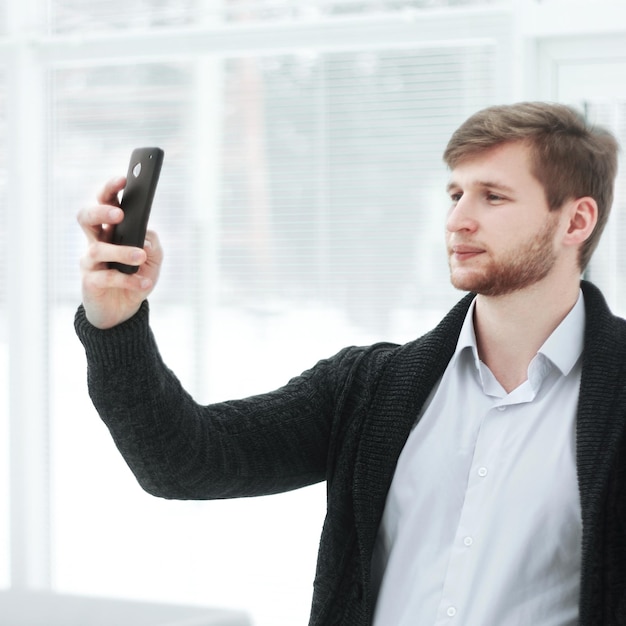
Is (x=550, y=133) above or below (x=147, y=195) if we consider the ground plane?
above

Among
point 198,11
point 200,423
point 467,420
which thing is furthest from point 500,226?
point 198,11

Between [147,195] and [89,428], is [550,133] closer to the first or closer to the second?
[147,195]

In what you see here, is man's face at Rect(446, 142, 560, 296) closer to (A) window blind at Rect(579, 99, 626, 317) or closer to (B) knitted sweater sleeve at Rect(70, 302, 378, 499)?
(B) knitted sweater sleeve at Rect(70, 302, 378, 499)

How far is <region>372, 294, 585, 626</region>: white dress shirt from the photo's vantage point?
4.48ft

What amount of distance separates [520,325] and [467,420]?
184 mm

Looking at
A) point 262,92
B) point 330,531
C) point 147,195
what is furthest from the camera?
point 262,92

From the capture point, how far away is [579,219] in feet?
5.29

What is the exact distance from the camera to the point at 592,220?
5.32ft

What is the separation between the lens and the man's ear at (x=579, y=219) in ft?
5.22

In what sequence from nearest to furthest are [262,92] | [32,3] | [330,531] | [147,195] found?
[147,195] < [330,531] < [262,92] < [32,3]

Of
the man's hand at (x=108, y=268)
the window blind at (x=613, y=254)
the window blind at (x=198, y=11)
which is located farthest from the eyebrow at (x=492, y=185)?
the window blind at (x=198, y=11)

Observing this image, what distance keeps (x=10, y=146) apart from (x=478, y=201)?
2.19 meters

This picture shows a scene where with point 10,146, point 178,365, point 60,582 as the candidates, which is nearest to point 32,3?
point 10,146

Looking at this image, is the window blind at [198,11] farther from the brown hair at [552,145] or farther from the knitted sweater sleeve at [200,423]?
the knitted sweater sleeve at [200,423]
